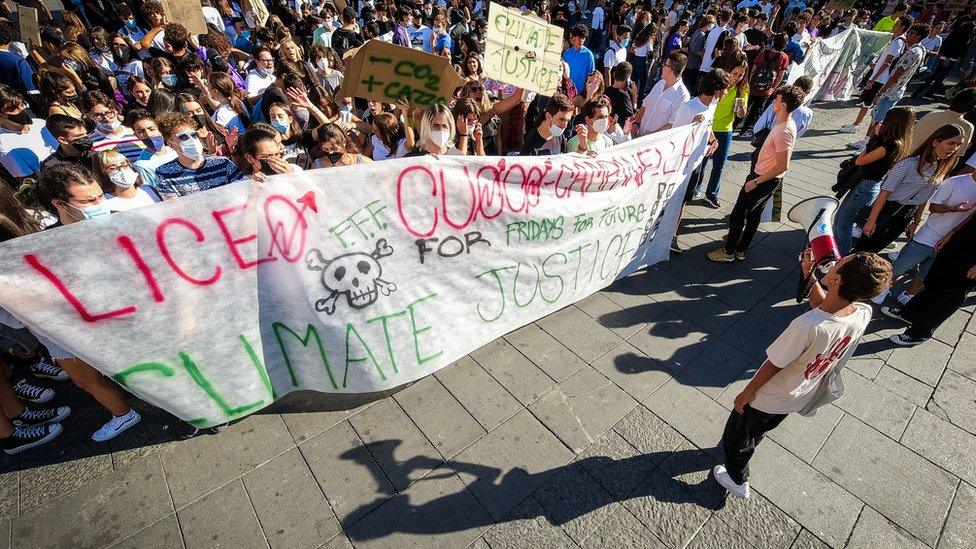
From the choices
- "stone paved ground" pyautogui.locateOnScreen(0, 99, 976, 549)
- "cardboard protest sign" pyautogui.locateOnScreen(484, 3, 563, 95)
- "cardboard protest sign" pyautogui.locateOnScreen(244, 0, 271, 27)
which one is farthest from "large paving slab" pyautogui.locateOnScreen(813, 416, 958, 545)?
"cardboard protest sign" pyautogui.locateOnScreen(244, 0, 271, 27)

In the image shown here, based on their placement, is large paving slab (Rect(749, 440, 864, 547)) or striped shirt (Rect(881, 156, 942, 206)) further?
striped shirt (Rect(881, 156, 942, 206))

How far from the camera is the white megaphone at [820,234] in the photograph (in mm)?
2553

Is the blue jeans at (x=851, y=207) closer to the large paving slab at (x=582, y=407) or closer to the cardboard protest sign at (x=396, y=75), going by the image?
the large paving slab at (x=582, y=407)

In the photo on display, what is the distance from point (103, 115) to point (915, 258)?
7.46 m

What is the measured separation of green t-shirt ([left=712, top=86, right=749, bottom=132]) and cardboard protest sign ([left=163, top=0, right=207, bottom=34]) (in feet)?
23.2

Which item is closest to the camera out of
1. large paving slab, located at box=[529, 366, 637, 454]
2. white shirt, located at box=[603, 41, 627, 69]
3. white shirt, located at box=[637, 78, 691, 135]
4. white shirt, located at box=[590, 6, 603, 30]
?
large paving slab, located at box=[529, 366, 637, 454]

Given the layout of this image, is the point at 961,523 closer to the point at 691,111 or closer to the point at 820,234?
the point at 820,234

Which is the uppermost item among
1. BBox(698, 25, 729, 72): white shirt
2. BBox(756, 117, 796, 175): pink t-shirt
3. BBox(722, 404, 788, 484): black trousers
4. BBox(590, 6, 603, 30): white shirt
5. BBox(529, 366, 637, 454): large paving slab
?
BBox(590, 6, 603, 30): white shirt

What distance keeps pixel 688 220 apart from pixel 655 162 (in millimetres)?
2043

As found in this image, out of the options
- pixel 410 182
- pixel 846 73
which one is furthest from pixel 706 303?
pixel 846 73

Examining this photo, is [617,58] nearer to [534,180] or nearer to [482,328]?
[534,180]

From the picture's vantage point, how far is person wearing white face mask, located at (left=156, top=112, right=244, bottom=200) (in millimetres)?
3262

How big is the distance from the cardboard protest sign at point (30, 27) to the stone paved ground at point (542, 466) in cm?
569

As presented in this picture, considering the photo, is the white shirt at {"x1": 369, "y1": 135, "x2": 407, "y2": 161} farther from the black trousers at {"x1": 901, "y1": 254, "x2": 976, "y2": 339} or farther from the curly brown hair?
the black trousers at {"x1": 901, "y1": 254, "x2": 976, "y2": 339}
